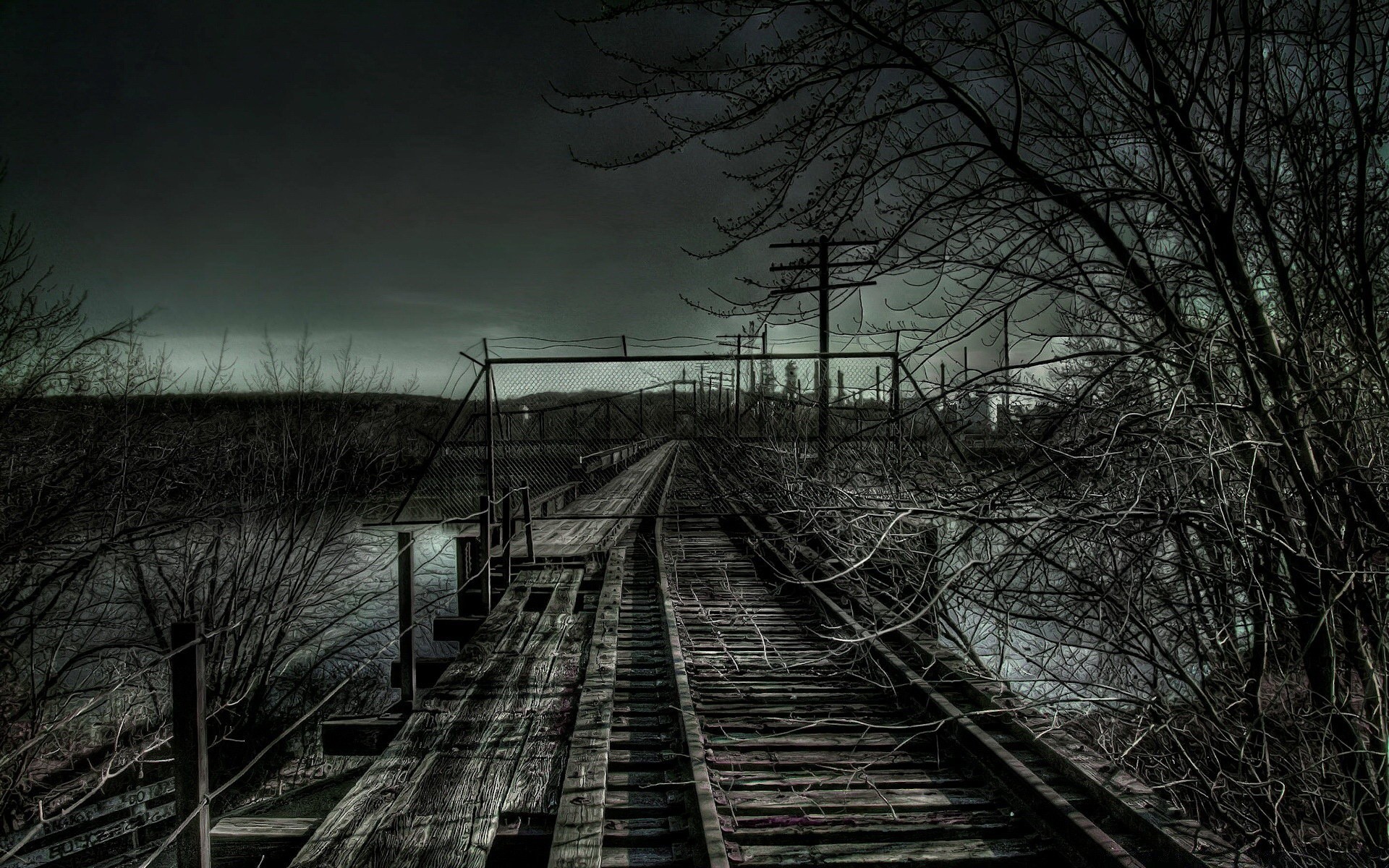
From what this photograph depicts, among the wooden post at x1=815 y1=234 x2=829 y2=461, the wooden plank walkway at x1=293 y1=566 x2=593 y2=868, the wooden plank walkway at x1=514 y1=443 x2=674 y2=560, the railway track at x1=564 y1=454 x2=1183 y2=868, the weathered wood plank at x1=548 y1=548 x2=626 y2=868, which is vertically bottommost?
the railway track at x1=564 y1=454 x2=1183 y2=868

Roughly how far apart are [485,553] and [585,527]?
15.1 ft

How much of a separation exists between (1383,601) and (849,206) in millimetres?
3751

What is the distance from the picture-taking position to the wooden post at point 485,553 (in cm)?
795

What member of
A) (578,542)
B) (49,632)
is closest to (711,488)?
(578,542)

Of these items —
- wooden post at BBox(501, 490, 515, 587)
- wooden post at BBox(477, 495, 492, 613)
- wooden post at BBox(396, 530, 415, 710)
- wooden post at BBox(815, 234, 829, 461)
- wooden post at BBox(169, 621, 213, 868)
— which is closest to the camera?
wooden post at BBox(169, 621, 213, 868)

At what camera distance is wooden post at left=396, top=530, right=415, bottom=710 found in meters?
5.65

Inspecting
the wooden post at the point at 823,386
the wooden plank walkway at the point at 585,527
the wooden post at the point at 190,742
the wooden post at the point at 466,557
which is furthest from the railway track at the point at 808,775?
the wooden plank walkway at the point at 585,527

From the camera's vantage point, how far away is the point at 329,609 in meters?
17.2

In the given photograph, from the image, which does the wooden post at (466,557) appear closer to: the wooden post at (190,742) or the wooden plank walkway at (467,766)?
the wooden plank walkway at (467,766)

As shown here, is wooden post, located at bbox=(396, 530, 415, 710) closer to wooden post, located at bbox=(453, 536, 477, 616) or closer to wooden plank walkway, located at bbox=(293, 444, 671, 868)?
wooden plank walkway, located at bbox=(293, 444, 671, 868)

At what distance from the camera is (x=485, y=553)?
27.1ft

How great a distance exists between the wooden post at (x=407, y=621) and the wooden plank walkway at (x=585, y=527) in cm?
338

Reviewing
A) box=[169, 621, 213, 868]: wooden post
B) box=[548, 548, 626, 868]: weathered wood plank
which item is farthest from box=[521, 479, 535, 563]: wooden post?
box=[169, 621, 213, 868]: wooden post

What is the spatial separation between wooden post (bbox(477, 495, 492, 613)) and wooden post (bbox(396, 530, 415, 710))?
1.98 meters
